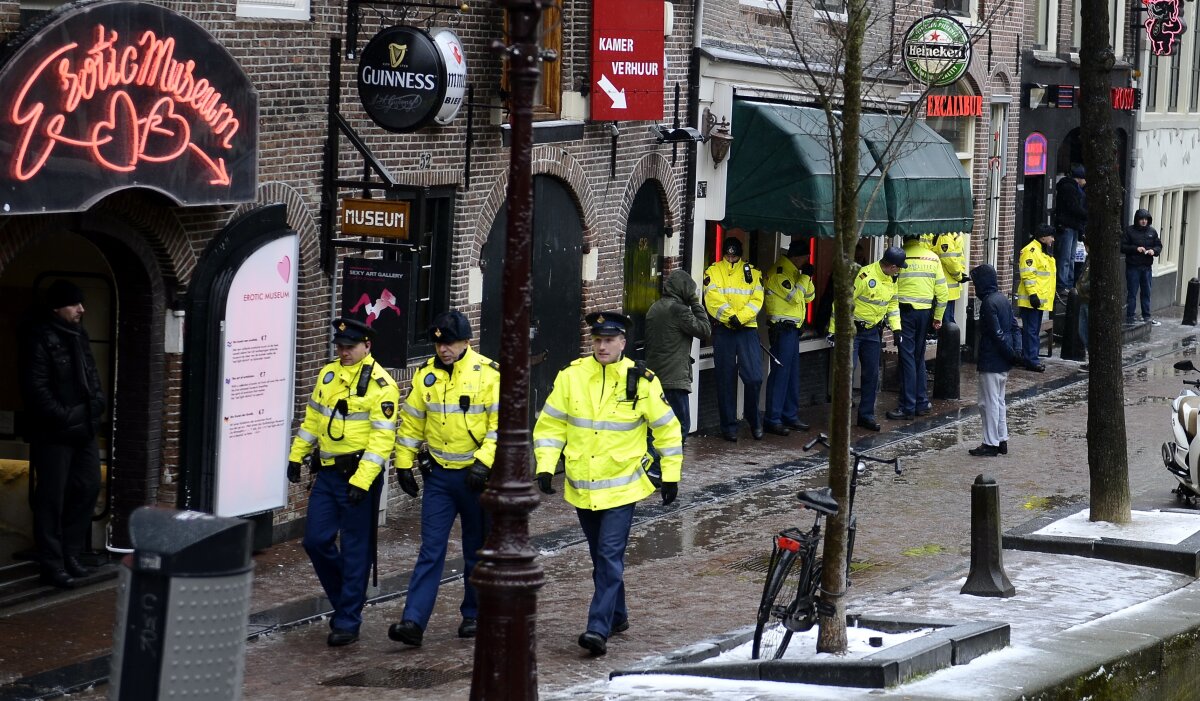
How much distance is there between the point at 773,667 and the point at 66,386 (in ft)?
16.5

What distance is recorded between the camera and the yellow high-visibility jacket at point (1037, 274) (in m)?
23.5

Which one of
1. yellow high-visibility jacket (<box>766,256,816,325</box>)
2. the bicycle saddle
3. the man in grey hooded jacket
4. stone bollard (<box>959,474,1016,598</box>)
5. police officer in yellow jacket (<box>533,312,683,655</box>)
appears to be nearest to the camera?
the bicycle saddle

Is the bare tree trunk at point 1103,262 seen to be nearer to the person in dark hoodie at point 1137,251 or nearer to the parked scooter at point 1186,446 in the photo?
the parked scooter at point 1186,446

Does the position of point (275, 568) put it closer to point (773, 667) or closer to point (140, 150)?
point (140, 150)

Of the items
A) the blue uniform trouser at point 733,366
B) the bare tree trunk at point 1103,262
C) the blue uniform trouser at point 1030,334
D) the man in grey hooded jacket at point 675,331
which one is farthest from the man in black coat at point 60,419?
the blue uniform trouser at point 1030,334

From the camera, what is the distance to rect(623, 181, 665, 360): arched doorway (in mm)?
18156

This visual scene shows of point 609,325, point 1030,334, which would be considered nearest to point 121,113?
point 609,325

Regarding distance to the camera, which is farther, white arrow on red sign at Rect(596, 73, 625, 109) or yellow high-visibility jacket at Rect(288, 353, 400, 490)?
white arrow on red sign at Rect(596, 73, 625, 109)

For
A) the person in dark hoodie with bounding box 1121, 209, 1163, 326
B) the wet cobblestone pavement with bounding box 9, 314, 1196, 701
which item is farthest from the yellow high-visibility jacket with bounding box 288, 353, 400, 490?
the person in dark hoodie with bounding box 1121, 209, 1163, 326

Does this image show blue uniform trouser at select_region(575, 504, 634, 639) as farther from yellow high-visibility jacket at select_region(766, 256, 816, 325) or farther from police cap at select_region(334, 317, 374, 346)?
yellow high-visibility jacket at select_region(766, 256, 816, 325)

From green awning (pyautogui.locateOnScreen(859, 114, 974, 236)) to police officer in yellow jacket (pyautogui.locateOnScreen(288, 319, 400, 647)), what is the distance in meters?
9.62

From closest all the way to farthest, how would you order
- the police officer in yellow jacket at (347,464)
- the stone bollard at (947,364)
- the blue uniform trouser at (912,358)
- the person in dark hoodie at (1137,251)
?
the police officer in yellow jacket at (347,464) < the blue uniform trouser at (912,358) < the stone bollard at (947,364) < the person in dark hoodie at (1137,251)

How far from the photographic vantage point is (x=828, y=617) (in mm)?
9789

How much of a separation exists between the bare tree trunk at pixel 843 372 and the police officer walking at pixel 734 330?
8.18m
